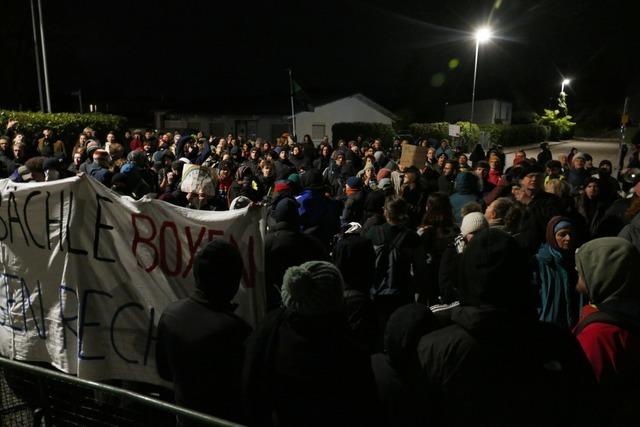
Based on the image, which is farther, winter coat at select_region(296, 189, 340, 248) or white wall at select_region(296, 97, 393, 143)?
white wall at select_region(296, 97, 393, 143)

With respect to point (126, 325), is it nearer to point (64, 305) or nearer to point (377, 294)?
point (64, 305)

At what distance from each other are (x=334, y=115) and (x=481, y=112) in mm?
21970

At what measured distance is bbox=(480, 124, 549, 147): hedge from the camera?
4303 cm

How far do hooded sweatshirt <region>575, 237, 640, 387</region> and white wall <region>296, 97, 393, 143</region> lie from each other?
1496 inches

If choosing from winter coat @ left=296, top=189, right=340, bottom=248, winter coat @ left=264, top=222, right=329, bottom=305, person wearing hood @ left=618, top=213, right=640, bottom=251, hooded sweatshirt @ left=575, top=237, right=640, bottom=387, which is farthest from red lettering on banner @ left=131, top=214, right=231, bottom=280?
person wearing hood @ left=618, top=213, right=640, bottom=251

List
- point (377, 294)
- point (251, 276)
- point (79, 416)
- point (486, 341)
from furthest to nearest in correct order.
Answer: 1. point (377, 294)
2. point (251, 276)
3. point (79, 416)
4. point (486, 341)

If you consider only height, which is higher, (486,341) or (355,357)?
(486,341)

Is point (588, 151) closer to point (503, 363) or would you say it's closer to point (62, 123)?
point (62, 123)

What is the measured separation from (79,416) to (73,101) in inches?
2319

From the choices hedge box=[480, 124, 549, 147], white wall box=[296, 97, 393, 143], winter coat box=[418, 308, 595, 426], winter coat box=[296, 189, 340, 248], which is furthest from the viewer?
hedge box=[480, 124, 549, 147]

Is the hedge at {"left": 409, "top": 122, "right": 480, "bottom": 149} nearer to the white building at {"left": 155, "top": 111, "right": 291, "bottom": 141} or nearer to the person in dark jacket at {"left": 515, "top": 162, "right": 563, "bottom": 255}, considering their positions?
the white building at {"left": 155, "top": 111, "right": 291, "bottom": 141}

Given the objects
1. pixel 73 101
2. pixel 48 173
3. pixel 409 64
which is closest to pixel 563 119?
pixel 409 64

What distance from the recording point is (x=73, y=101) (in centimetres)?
5525

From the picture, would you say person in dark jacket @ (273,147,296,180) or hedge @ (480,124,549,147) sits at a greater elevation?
hedge @ (480,124,549,147)
